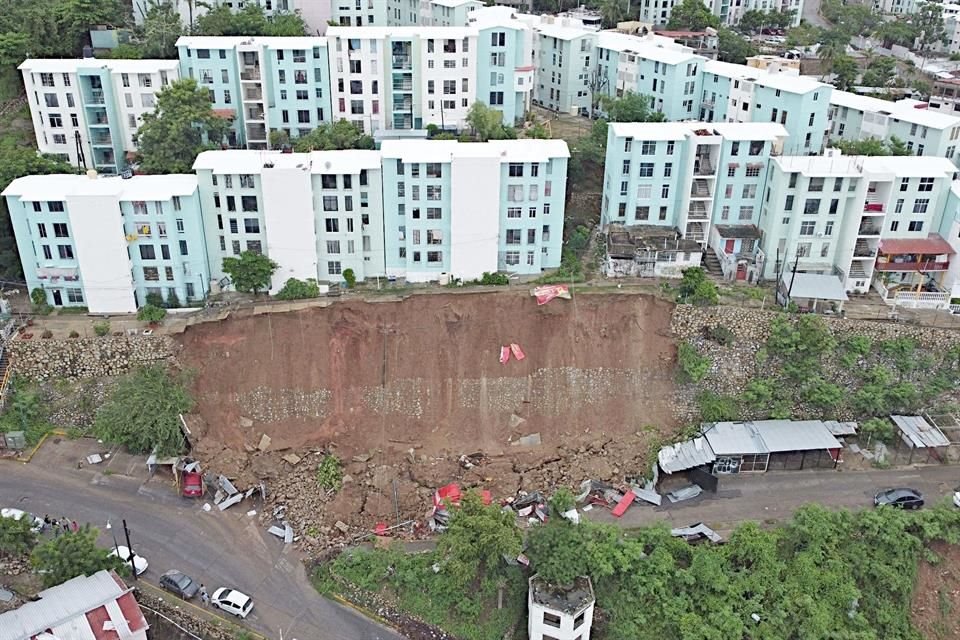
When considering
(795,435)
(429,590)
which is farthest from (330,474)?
(795,435)

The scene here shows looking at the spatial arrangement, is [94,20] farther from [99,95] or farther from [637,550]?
[637,550]

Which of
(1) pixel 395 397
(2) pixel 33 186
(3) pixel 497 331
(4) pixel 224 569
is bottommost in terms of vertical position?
(4) pixel 224 569

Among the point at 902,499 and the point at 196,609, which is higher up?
the point at 902,499

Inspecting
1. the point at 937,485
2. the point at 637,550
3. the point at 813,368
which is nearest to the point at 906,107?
the point at 813,368

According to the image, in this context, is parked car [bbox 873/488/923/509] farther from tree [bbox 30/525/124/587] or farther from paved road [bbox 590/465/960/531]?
tree [bbox 30/525/124/587]

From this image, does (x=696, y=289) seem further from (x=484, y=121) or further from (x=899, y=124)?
(x=899, y=124)

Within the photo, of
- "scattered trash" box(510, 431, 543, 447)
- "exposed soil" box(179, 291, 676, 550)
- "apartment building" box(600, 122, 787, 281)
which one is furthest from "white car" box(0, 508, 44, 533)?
"apartment building" box(600, 122, 787, 281)
